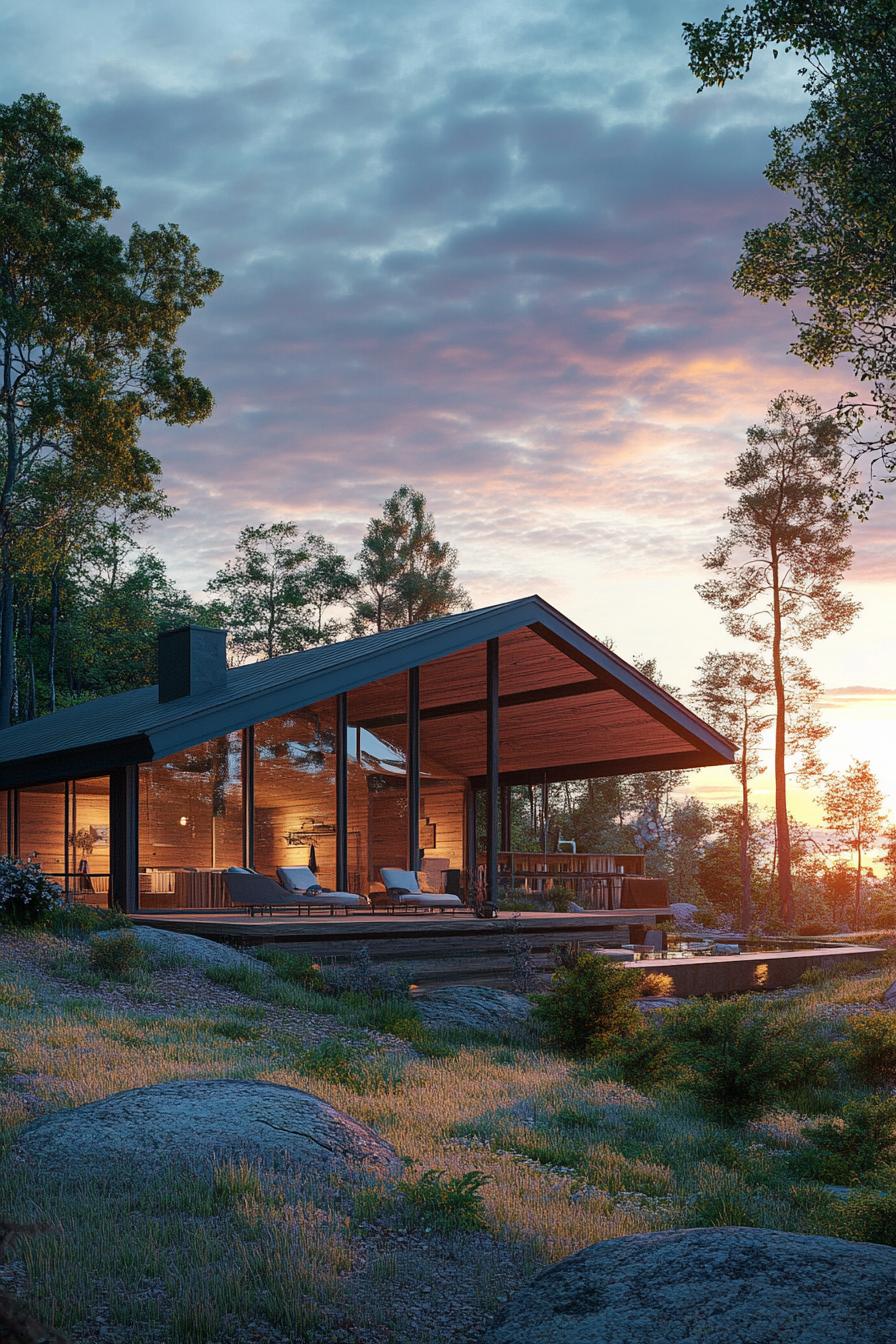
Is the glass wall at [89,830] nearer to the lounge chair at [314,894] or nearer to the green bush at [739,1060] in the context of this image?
the lounge chair at [314,894]

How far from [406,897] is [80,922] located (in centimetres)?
488

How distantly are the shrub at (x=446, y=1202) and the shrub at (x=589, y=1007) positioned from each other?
5.47 meters

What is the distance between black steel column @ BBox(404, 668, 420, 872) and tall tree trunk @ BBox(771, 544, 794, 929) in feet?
46.3

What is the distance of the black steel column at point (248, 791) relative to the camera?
18047 mm

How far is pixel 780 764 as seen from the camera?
31625 millimetres

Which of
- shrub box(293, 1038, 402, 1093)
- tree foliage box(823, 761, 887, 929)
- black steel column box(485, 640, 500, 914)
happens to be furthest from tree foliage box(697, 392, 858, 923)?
shrub box(293, 1038, 402, 1093)

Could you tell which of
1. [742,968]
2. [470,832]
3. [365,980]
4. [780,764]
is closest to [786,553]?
[780,764]

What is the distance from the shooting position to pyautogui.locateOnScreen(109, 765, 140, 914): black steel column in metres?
16.6

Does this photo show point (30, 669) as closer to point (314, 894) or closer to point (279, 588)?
point (279, 588)

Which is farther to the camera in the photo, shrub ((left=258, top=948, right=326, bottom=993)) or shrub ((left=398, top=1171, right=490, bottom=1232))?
shrub ((left=258, top=948, right=326, bottom=993))

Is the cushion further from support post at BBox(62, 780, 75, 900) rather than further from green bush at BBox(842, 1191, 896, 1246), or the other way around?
green bush at BBox(842, 1191, 896, 1246)

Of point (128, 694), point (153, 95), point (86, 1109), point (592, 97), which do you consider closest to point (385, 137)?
point (592, 97)

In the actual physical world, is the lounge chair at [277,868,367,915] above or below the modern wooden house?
below

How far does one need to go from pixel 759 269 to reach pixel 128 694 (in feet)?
54.9
